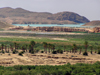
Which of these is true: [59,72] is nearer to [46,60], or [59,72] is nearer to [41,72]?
[41,72]

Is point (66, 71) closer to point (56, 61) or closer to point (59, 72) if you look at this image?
point (59, 72)

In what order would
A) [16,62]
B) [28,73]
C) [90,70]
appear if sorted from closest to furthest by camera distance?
1. [28,73]
2. [90,70]
3. [16,62]

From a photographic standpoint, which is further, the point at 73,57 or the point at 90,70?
the point at 73,57

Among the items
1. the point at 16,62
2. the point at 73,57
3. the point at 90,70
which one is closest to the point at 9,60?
the point at 16,62

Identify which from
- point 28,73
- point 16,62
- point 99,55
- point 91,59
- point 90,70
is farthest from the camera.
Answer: point 99,55

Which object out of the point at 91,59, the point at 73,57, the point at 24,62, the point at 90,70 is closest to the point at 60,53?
the point at 73,57

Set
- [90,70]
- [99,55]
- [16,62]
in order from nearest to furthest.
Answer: [90,70] → [16,62] → [99,55]

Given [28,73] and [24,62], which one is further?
[24,62]
